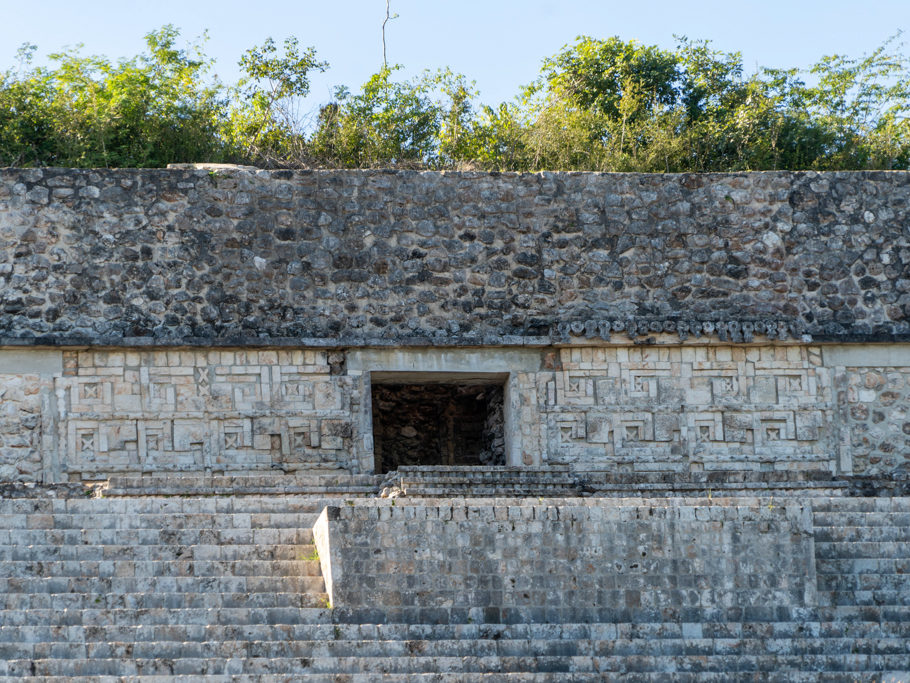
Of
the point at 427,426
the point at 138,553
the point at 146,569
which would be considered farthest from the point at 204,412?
the point at 146,569

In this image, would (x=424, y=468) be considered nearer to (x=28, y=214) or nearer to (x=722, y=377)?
(x=722, y=377)

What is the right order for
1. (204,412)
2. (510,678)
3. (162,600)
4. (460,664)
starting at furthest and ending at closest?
(204,412) → (162,600) → (460,664) → (510,678)

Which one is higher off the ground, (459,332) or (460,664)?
(459,332)

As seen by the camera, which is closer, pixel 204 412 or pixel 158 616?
pixel 158 616

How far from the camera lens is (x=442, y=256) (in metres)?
13.3

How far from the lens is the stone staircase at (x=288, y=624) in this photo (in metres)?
8.19

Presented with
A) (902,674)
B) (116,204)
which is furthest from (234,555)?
(116,204)

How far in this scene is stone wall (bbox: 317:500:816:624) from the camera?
8.88 meters

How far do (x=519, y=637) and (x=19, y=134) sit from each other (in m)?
9.87

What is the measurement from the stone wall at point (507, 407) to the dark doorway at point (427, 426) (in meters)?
1.09

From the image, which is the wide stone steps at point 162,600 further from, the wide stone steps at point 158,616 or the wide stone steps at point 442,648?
the wide stone steps at point 442,648

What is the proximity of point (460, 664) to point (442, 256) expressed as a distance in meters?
5.53

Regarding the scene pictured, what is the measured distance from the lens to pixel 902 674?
8.37m

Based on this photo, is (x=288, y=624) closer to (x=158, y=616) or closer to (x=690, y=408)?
(x=158, y=616)
